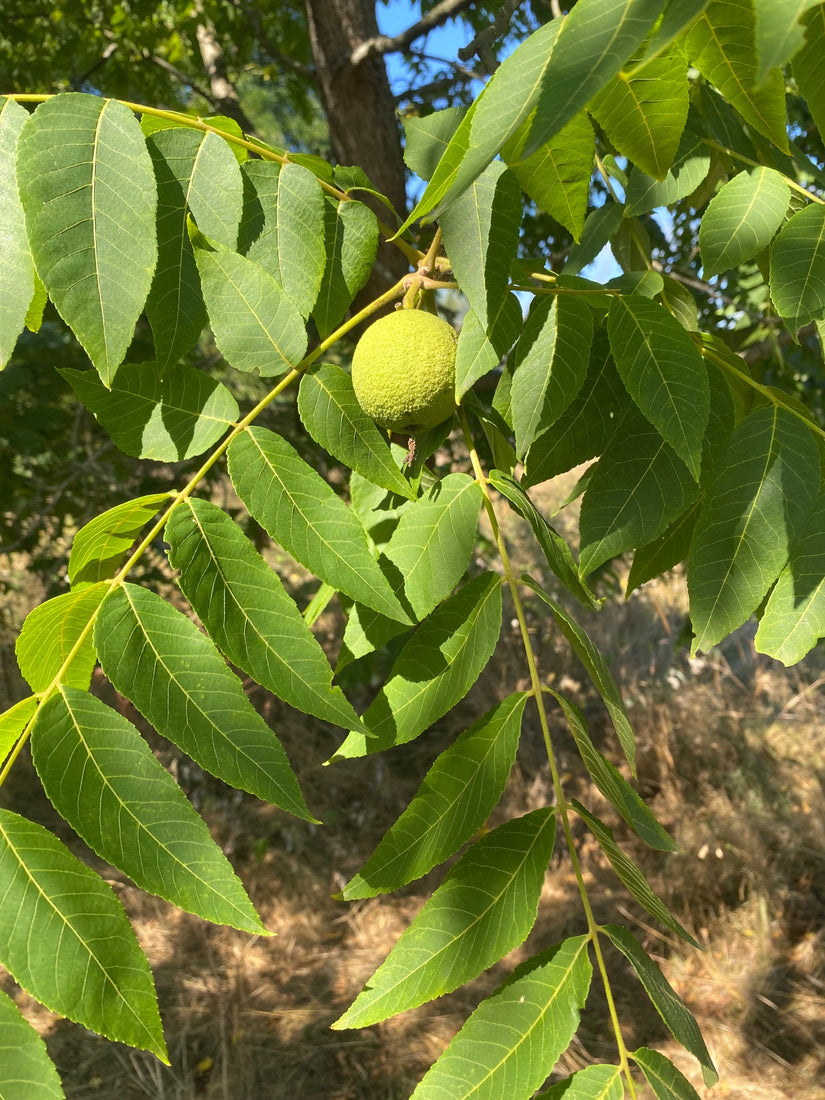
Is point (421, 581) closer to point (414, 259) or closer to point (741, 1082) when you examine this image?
point (414, 259)

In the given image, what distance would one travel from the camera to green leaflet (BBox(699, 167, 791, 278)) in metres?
1.14

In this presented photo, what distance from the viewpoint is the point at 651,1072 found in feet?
3.10

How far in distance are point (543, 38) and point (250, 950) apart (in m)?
4.25

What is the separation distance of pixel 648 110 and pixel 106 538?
88 centimetres

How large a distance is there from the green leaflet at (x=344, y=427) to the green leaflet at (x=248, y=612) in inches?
7.4

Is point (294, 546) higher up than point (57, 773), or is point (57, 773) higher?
point (294, 546)

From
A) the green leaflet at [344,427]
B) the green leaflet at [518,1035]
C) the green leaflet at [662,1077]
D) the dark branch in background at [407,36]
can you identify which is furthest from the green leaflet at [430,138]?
the dark branch in background at [407,36]

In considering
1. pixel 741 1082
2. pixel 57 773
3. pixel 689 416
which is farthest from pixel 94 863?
pixel 689 416

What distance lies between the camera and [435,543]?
1066 mm

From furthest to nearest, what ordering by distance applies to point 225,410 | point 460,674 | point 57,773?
point 225,410, point 460,674, point 57,773

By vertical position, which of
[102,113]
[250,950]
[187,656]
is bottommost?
[250,950]

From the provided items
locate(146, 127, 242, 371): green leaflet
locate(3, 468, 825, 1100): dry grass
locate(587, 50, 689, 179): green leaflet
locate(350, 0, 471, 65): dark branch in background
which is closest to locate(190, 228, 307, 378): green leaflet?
locate(146, 127, 242, 371): green leaflet

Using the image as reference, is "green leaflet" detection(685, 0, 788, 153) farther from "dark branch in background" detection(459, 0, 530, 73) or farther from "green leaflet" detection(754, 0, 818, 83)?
"dark branch in background" detection(459, 0, 530, 73)

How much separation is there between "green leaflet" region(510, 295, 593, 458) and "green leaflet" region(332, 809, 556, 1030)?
1.61 ft
